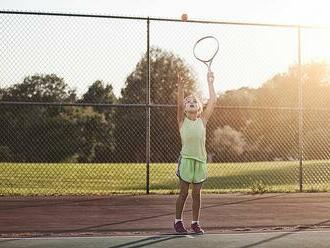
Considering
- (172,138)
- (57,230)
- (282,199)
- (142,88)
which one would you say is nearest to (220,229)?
(57,230)

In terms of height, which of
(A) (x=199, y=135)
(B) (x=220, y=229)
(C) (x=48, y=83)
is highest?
(C) (x=48, y=83)

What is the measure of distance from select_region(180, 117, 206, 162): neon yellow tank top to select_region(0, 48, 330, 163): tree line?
8089 millimetres

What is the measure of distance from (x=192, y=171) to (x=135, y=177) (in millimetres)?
12251

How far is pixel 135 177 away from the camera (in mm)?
19953

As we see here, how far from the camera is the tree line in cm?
1941

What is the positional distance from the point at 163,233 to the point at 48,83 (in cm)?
1241

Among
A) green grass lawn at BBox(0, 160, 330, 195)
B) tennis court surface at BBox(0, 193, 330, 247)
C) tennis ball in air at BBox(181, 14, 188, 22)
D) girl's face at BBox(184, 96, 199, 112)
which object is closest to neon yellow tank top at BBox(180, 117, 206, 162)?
girl's face at BBox(184, 96, 199, 112)

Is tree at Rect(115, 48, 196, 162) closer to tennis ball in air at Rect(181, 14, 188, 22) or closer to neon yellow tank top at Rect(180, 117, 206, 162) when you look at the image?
tennis ball in air at Rect(181, 14, 188, 22)

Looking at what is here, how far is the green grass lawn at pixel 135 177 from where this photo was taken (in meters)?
16.1

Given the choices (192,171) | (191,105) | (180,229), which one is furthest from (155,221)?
(191,105)

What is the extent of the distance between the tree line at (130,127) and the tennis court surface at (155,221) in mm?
5016

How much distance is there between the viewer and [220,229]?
322 inches

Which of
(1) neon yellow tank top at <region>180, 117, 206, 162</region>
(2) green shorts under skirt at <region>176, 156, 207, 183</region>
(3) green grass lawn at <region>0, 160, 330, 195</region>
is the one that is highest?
(1) neon yellow tank top at <region>180, 117, 206, 162</region>

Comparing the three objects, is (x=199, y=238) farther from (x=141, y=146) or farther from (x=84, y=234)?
(x=141, y=146)
